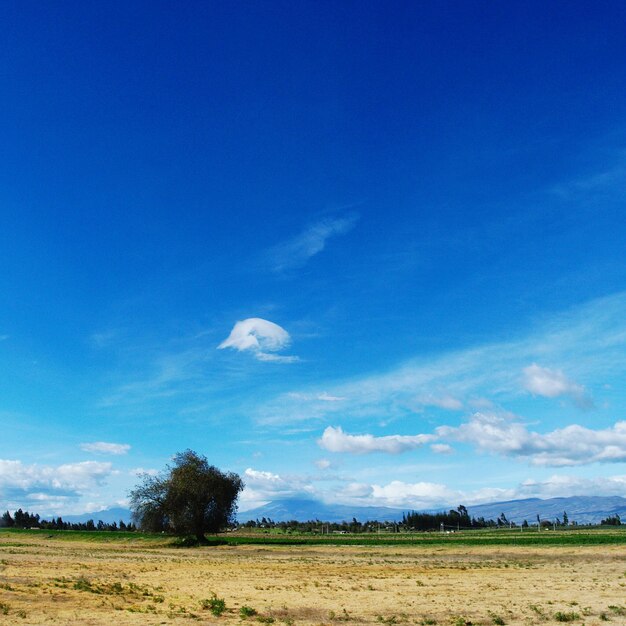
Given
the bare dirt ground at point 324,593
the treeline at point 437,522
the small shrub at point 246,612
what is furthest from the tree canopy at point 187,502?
the treeline at point 437,522

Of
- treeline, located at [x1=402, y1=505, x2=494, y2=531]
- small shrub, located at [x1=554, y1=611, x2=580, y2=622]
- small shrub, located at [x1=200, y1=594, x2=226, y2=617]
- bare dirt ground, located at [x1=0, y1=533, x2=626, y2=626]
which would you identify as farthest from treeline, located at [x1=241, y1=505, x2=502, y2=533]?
small shrub, located at [x1=554, y1=611, x2=580, y2=622]

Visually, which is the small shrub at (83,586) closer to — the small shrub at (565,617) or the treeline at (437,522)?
the small shrub at (565,617)

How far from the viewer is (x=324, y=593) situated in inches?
1147

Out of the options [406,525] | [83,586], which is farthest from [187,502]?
A: [406,525]

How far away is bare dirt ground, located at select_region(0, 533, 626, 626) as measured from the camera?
73.1 ft

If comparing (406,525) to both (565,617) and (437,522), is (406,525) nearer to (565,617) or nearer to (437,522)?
(437,522)

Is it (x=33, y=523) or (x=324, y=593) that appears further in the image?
(x=33, y=523)

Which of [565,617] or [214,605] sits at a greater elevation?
[214,605]

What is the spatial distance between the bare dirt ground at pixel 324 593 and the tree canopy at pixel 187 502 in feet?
116

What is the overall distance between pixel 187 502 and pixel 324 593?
56.5m

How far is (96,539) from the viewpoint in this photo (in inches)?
3878

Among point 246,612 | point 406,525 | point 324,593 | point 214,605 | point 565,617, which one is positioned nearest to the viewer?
point 565,617

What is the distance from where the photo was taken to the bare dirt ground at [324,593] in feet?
73.1

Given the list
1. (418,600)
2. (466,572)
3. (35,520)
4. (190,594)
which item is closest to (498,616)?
(418,600)
